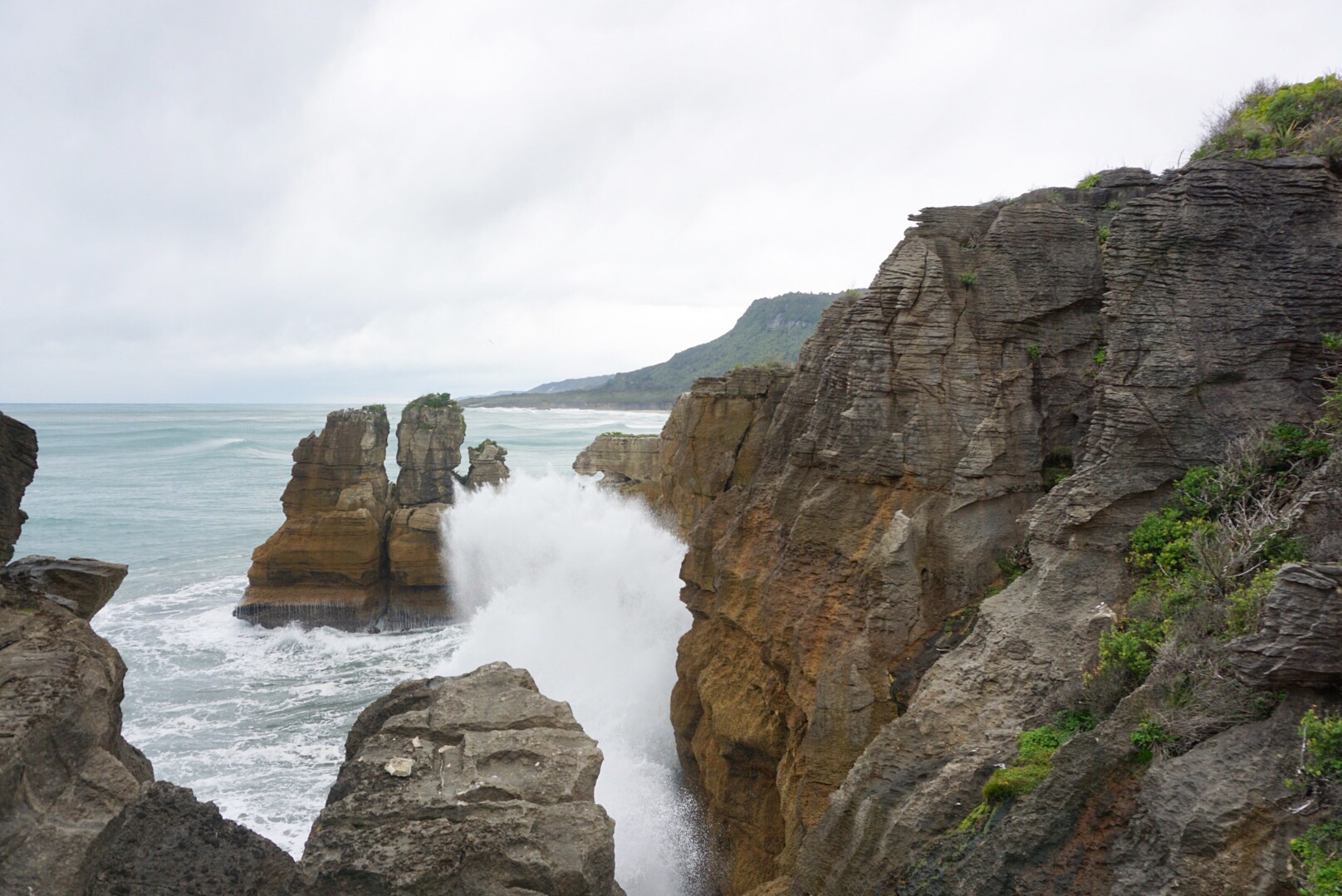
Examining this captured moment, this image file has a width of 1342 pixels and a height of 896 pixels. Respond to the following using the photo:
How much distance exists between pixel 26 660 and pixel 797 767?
923 centimetres

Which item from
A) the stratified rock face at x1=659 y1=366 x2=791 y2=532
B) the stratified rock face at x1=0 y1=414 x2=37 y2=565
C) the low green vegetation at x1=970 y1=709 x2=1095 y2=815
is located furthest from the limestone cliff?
the stratified rock face at x1=0 y1=414 x2=37 y2=565

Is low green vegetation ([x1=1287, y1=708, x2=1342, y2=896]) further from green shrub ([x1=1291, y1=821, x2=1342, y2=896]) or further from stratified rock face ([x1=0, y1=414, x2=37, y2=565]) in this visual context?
stratified rock face ([x1=0, y1=414, x2=37, y2=565])

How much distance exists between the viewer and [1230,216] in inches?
346

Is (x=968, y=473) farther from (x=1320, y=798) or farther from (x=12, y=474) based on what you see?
(x=12, y=474)

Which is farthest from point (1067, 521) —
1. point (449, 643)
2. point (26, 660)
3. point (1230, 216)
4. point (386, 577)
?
point (386, 577)

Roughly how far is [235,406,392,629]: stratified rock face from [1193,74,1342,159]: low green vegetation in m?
27.9

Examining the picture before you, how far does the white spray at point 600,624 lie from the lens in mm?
15289

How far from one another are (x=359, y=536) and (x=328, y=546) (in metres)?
1.12

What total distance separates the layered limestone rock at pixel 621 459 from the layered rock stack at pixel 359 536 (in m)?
7.71

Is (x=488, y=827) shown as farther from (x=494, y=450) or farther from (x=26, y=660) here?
(x=494, y=450)

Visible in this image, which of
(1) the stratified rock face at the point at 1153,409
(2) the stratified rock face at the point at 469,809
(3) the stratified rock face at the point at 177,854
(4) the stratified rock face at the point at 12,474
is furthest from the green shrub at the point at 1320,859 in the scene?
(4) the stratified rock face at the point at 12,474

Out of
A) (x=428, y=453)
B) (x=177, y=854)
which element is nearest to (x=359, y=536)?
(x=428, y=453)

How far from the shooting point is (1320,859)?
462 cm

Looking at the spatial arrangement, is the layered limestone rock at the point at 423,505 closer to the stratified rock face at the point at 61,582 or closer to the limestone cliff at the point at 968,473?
the limestone cliff at the point at 968,473
